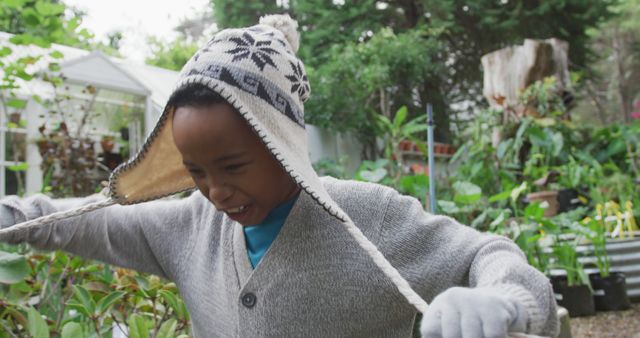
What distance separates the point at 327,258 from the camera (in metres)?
1.08

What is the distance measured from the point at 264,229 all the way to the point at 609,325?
2.79m

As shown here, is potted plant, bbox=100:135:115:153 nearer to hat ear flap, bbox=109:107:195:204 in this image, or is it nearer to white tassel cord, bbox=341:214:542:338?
hat ear flap, bbox=109:107:195:204

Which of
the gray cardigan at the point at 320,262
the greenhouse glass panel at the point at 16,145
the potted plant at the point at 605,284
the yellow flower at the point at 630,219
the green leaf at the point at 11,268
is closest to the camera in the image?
the gray cardigan at the point at 320,262

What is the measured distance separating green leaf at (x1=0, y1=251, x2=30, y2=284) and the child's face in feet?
1.42

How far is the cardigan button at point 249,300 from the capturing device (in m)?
1.06

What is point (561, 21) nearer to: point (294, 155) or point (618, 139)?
point (618, 139)

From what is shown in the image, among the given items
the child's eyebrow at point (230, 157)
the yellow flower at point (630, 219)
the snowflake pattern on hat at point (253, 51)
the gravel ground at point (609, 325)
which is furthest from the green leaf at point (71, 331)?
the yellow flower at point (630, 219)

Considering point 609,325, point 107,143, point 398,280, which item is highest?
point 398,280

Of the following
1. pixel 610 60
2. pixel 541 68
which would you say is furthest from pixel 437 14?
pixel 610 60

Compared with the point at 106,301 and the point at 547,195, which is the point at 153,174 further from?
the point at 547,195

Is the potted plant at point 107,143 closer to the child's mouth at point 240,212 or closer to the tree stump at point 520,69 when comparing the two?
the tree stump at point 520,69

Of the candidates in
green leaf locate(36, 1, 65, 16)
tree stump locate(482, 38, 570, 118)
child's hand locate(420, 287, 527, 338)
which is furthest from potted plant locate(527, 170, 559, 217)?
child's hand locate(420, 287, 527, 338)

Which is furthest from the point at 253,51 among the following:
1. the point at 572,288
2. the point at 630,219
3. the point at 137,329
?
the point at 630,219

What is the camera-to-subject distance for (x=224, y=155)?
94 cm
